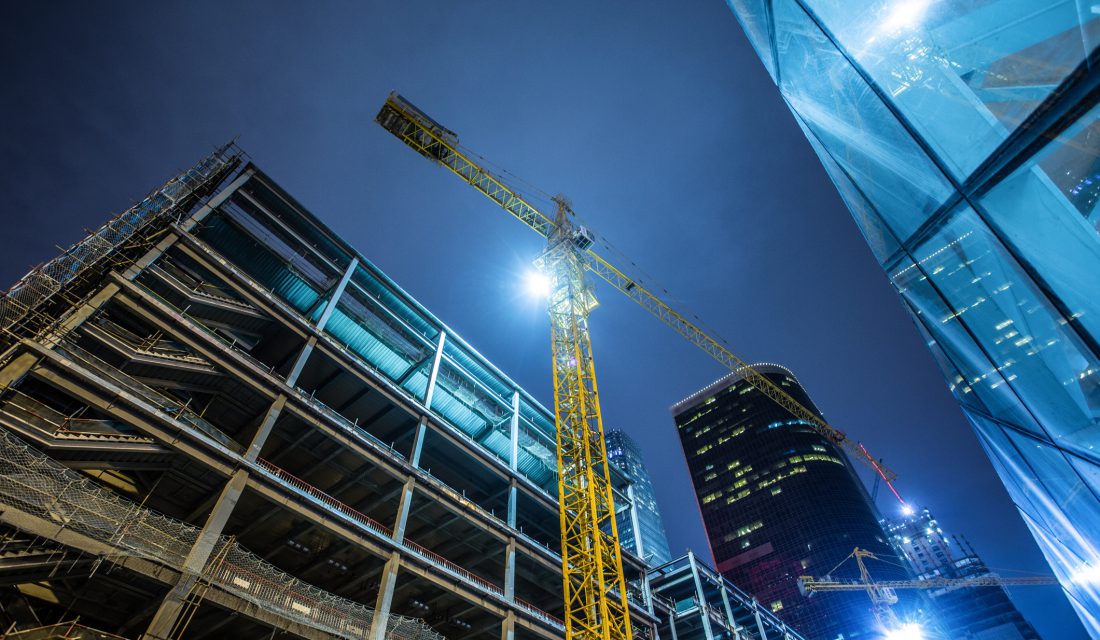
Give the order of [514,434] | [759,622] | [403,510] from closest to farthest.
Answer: [403,510] < [514,434] < [759,622]

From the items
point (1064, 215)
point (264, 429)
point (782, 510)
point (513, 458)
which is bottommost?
point (1064, 215)

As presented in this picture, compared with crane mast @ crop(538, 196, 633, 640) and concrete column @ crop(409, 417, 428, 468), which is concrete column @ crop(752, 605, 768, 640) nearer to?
crane mast @ crop(538, 196, 633, 640)

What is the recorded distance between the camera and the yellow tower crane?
1094 inches

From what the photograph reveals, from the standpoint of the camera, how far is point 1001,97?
10.1ft

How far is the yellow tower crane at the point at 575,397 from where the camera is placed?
1094 inches

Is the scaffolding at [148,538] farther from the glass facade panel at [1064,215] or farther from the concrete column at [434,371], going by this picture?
the glass facade panel at [1064,215]

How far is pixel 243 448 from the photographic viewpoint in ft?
81.2

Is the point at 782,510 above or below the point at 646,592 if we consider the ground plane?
above

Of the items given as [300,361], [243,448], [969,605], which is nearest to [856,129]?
[300,361]

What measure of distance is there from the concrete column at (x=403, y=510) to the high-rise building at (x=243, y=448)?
0.49 feet

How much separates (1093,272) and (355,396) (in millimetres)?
32421

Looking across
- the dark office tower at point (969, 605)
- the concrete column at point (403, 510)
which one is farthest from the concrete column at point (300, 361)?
the dark office tower at point (969, 605)

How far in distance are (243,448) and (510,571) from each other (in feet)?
49.6

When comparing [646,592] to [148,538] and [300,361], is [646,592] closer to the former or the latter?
[300,361]
